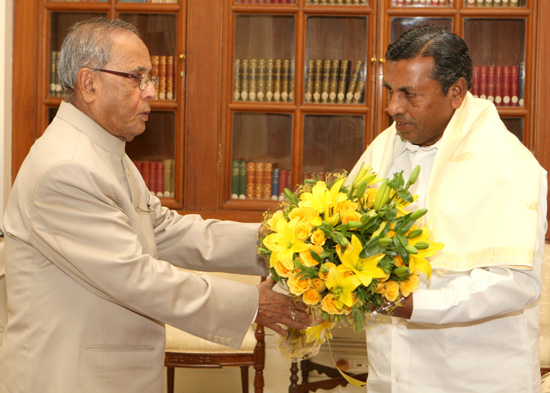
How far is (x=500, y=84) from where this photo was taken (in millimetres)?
4180

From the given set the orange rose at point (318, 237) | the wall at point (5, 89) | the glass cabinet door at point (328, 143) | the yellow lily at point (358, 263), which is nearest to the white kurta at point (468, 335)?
the yellow lily at point (358, 263)

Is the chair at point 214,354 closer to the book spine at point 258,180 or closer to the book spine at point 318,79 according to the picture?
the book spine at point 258,180

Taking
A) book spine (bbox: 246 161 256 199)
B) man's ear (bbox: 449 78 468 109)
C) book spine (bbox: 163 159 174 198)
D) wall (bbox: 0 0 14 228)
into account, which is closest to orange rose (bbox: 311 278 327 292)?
man's ear (bbox: 449 78 468 109)

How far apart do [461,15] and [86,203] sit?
9.57 feet

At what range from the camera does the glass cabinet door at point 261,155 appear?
14.2ft

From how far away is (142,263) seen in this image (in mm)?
1961

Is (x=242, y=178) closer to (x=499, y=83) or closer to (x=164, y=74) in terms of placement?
(x=164, y=74)

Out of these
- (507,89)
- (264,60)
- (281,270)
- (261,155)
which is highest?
(264,60)

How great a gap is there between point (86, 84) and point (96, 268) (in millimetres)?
564

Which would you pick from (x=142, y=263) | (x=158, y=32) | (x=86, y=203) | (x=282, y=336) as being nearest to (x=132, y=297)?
(x=142, y=263)

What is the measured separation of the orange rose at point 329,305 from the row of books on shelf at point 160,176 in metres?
2.72

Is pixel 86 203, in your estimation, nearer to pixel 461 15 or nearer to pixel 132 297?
pixel 132 297

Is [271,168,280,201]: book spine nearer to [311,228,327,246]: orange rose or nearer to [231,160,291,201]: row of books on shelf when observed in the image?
[231,160,291,201]: row of books on shelf

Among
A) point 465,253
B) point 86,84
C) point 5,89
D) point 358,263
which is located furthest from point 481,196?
point 5,89
